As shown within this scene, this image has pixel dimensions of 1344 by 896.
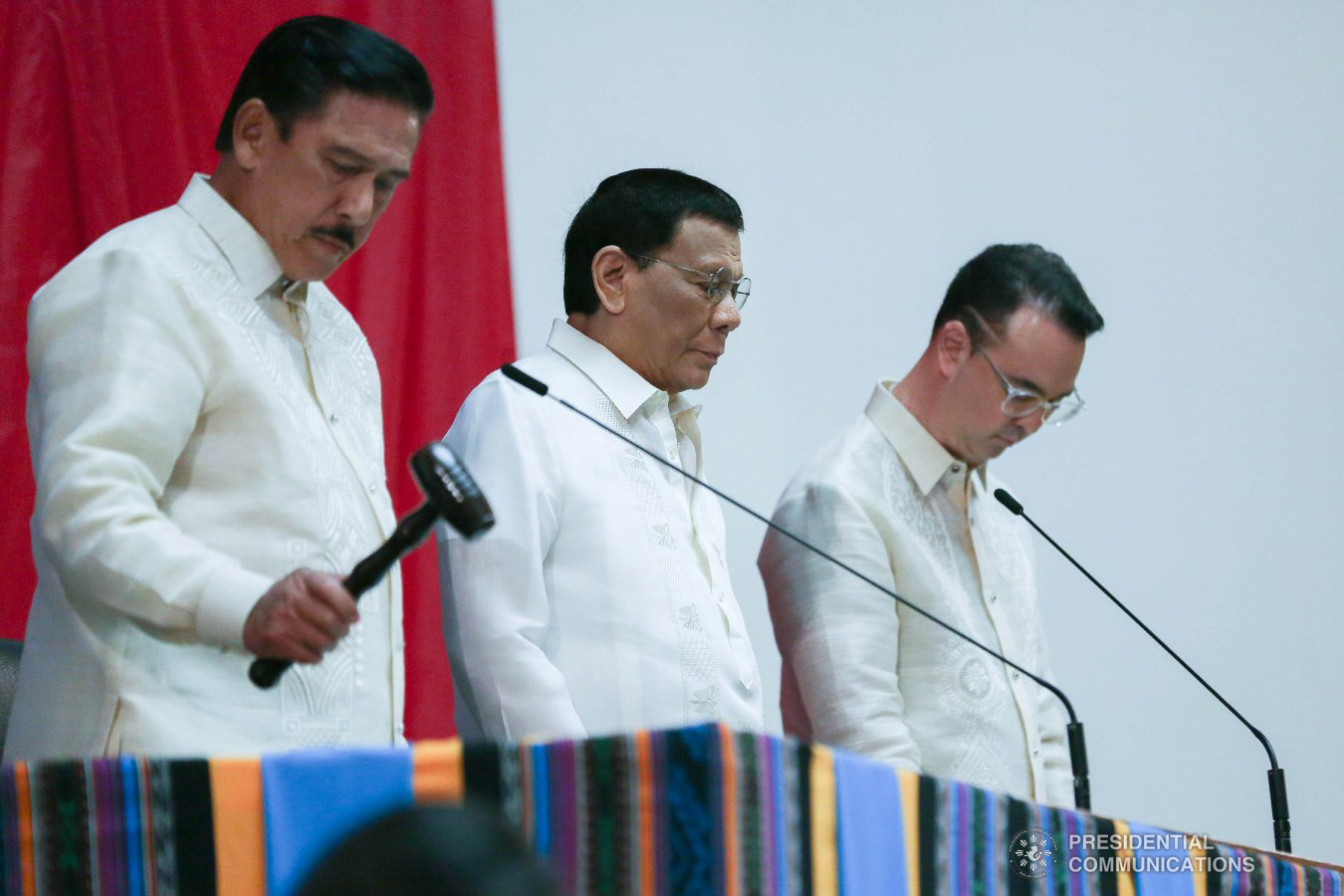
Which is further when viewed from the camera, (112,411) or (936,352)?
(936,352)

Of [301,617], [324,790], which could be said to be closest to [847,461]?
[301,617]

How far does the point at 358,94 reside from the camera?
178 centimetres

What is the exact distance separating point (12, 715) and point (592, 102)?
221 cm

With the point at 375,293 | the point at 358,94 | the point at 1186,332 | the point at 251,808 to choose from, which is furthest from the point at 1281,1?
the point at 251,808

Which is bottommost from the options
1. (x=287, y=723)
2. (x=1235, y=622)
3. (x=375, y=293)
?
(x=287, y=723)

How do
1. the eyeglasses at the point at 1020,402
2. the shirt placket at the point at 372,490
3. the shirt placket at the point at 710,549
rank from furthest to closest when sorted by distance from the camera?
the eyeglasses at the point at 1020,402 < the shirt placket at the point at 710,549 < the shirt placket at the point at 372,490

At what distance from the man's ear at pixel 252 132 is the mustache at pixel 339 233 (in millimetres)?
100

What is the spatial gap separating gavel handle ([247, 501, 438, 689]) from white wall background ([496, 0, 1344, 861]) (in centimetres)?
221

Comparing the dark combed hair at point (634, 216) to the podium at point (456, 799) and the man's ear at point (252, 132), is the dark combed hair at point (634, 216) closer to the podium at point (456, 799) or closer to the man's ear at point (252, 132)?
the man's ear at point (252, 132)

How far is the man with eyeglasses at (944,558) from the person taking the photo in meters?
2.40

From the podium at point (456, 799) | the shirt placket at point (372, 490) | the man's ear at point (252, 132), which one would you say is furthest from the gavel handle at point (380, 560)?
the man's ear at point (252, 132)

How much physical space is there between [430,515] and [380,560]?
0.18ft

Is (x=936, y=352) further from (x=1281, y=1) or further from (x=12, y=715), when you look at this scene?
(x=1281, y=1)

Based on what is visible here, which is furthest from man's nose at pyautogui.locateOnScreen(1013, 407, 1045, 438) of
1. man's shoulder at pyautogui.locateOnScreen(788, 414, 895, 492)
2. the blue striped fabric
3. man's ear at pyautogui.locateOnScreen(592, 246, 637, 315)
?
the blue striped fabric
